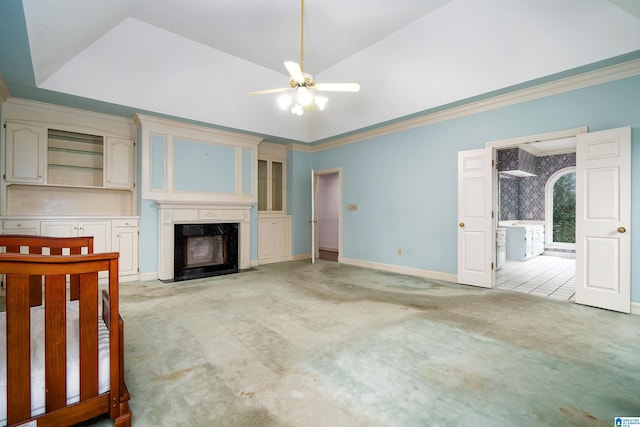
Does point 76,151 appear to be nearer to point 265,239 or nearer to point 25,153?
point 25,153

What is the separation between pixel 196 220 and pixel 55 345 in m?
4.10

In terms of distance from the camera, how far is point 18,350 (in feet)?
4.21

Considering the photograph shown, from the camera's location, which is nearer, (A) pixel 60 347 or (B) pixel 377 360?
(A) pixel 60 347

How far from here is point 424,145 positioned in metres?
5.05

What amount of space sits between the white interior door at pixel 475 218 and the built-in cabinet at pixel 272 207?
12.4ft

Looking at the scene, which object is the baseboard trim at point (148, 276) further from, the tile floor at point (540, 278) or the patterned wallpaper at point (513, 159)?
the patterned wallpaper at point (513, 159)

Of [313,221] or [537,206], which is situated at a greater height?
[537,206]

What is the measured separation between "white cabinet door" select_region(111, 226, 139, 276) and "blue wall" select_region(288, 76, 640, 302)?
→ 328 cm

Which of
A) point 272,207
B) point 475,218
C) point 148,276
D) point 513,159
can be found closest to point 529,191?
point 513,159

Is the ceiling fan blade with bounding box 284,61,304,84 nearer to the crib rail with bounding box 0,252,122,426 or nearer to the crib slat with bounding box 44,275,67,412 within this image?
the crib rail with bounding box 0,252,122,426

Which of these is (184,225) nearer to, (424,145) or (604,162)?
(424,145)

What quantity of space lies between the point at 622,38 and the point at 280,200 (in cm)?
593

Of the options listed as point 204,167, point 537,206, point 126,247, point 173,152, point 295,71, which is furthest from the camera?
point 537,206

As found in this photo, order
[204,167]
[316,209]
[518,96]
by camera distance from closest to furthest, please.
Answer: [518,96]
[204,167]
[316,209]
